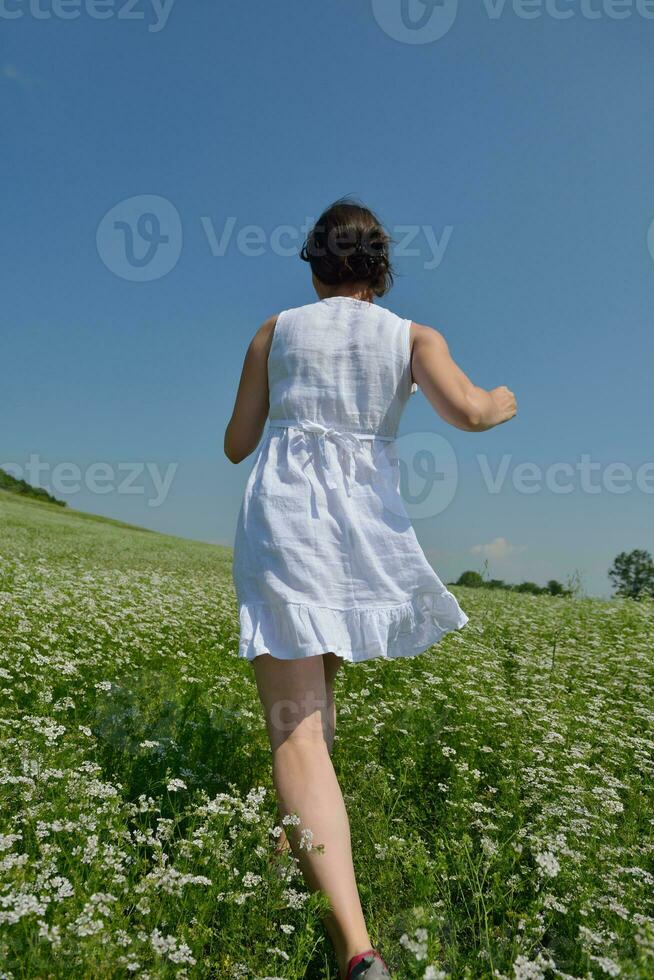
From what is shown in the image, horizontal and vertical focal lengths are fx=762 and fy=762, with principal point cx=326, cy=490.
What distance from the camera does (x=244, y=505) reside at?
3.41 meters

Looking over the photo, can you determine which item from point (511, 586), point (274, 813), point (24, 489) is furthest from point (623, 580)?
point (24, 489)

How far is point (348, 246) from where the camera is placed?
361cm

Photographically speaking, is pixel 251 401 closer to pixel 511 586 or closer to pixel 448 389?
pixel 448 389

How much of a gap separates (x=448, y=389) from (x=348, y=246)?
2.81 ft

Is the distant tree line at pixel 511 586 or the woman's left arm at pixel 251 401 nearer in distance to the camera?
the woman's left arm at pixel 251 401

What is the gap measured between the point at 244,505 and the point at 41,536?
23.7m

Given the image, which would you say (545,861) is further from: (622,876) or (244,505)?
(244,505)

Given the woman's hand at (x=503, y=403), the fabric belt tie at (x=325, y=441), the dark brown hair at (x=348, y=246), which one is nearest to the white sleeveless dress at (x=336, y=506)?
the fabric belt tie at (x=325, y=441)

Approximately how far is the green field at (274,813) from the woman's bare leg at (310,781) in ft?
0.40

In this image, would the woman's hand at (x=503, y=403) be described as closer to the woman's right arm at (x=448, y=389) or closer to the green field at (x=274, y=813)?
the woman's right arm at (x=448, y=389)

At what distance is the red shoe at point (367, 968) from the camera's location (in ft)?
8.70

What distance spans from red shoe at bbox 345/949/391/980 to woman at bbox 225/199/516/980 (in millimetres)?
298

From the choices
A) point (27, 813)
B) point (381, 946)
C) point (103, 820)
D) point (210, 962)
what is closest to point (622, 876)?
point (381, 946)

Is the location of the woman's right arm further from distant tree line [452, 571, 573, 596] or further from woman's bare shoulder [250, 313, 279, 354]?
distant tree line [452, 571, 573, 596]
